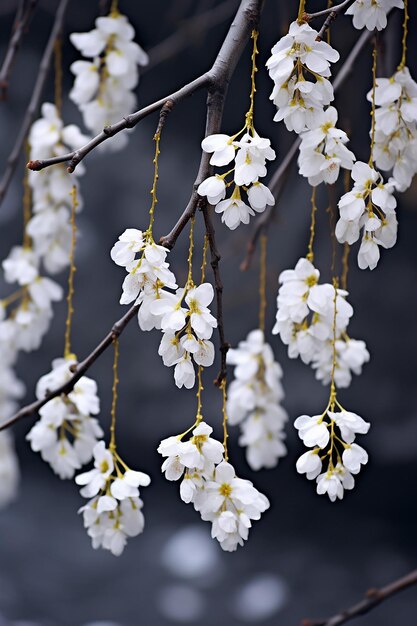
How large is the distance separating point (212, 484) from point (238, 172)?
0.76 feet

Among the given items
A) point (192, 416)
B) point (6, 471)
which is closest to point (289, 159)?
point (6, 471)

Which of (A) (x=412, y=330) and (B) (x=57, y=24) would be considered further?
(A) (x=412, y=330)

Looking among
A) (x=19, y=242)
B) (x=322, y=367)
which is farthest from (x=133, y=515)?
Answer: (x=19, y=242)

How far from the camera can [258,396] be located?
1.08 metres

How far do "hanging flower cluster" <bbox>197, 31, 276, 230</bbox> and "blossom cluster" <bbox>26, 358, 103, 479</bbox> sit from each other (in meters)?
0.28

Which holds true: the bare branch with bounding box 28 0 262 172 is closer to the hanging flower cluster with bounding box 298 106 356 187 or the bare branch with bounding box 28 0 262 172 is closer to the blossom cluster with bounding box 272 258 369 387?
the hanging flower cluster with bounding box 298 106 356 187

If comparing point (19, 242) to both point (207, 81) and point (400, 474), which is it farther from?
point (207, 81)

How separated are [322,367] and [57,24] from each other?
0.52m

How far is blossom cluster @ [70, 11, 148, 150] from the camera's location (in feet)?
3.27

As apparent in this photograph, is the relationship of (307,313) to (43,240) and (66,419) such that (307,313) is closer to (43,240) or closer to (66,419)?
(66,419)

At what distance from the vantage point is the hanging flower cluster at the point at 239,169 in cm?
59

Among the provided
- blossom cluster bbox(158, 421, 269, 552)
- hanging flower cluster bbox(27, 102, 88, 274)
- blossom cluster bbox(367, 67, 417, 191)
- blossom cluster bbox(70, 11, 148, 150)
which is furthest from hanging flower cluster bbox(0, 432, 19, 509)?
blossom cluster bbox(367, 67, 417, 191)

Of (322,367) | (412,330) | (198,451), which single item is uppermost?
(412,330)

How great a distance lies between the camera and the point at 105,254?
76.9 inches
